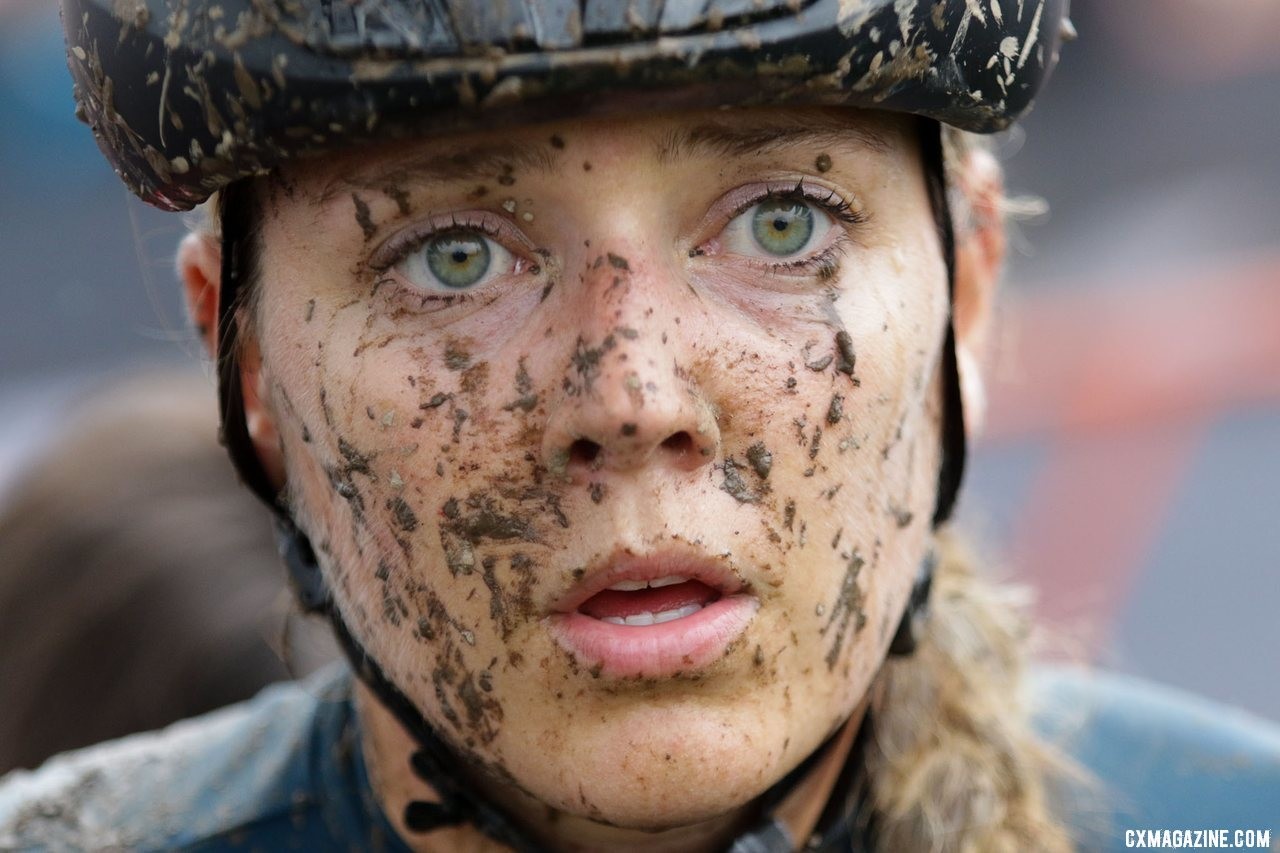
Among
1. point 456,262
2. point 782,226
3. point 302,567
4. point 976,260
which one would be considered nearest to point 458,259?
point 456,262

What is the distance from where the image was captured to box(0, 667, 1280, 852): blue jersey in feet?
8.99

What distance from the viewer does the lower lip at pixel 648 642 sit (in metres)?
2.07

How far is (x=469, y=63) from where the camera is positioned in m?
1.93

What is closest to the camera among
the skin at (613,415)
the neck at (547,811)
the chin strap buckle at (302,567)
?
the skin at (613,415)

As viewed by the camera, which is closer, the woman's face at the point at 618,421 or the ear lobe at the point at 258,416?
the woman's face at the point at 618,421

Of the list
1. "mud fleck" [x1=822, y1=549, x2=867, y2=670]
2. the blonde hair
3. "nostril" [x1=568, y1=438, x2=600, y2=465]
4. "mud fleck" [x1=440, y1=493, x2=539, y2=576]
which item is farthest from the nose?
the blonde hair

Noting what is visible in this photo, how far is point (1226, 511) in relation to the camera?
6.97 metres

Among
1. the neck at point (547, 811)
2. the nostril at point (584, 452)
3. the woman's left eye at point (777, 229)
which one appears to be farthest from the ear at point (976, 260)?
the nostril at point (584, 452)

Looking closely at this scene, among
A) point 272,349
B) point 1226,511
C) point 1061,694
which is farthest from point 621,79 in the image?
point 1226,511

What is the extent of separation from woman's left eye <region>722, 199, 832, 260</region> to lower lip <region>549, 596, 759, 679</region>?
Answer: 507mm

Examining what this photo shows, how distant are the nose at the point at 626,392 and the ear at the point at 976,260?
75cm

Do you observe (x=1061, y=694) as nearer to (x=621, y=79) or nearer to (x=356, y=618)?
(x=356, y=618)

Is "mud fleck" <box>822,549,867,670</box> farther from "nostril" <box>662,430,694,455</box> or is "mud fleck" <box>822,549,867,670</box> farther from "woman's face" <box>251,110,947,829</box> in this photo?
"nostril" <box>662,430,694,455</box>

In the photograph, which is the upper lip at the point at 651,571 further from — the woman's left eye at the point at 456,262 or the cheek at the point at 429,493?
the woman's left eye at the point at 456,262
